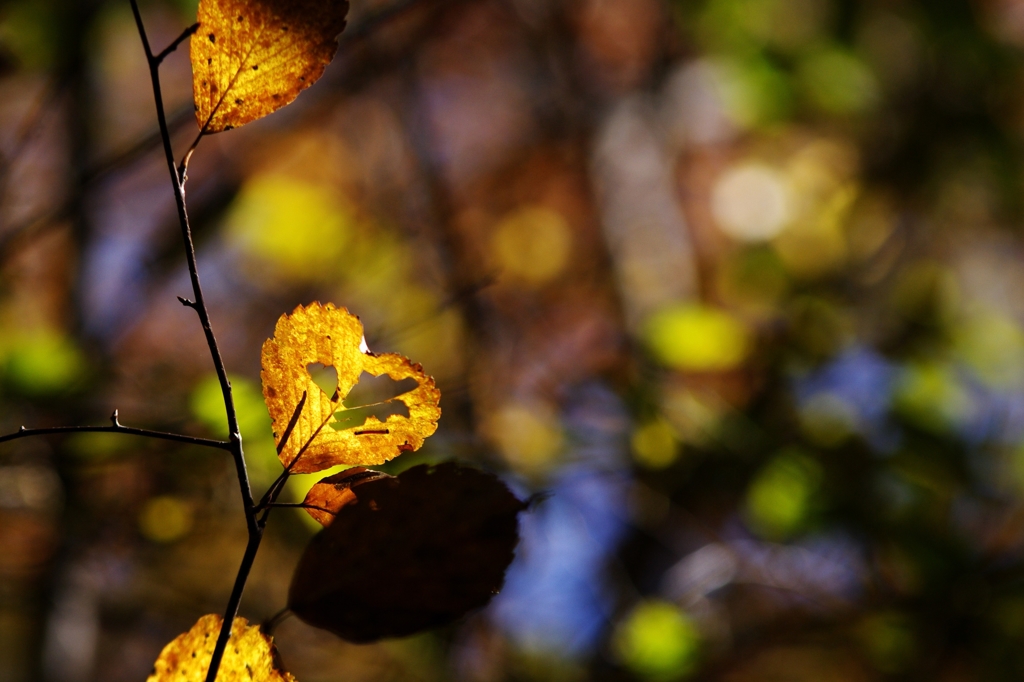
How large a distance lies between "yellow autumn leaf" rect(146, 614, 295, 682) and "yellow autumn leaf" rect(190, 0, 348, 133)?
17 centimetres

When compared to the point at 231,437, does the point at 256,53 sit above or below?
above

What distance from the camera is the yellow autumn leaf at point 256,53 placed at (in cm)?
24

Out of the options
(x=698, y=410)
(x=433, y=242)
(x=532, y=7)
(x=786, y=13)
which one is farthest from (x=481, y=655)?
(x=532, y=7)

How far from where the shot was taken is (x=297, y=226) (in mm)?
1721

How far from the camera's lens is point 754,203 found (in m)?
1.89

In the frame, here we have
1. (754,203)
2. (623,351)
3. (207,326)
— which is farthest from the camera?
(754,203)

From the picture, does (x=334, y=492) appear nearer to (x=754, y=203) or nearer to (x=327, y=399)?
(x=327, y=399)

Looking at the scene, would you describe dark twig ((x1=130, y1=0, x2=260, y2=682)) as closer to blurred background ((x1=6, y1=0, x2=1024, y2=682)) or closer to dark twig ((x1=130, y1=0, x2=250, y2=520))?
dark twig ((x1=130, y1=0, x2=250, y2=520))

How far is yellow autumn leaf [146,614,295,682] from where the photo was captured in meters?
0.23

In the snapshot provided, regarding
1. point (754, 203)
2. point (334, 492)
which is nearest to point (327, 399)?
point (334, 492)

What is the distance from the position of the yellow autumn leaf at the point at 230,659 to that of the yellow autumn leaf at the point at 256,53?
6.6 inches

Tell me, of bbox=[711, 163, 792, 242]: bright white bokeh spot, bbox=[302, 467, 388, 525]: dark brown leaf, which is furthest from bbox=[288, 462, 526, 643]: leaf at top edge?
bbox=[711, 163, 792, 242]: bright white bokeh spot

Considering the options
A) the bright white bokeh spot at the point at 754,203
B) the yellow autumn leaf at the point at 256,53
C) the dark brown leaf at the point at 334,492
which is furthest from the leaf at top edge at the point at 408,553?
the bright white bokeh spot at the point at 754,203

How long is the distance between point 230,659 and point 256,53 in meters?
0.20
